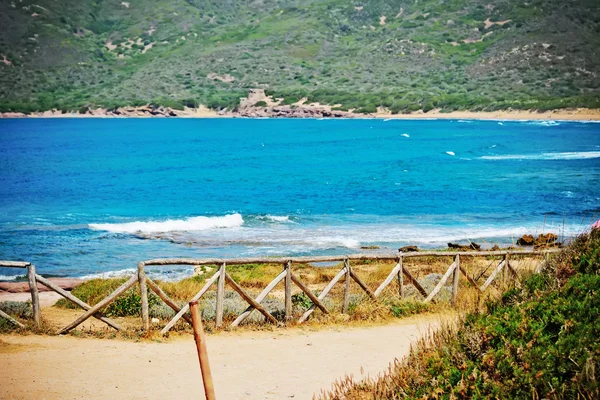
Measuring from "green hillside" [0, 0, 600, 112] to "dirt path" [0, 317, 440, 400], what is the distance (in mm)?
120859

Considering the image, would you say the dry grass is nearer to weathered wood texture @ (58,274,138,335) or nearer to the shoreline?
weathered wood texture @ (58,274,138,335)

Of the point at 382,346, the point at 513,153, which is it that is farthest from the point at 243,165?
the point at 382,346

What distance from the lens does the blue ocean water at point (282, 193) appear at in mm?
31219

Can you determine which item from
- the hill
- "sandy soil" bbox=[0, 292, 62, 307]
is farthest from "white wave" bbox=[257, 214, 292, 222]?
the hill

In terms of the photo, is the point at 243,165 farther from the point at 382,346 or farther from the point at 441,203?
the point at 382,346

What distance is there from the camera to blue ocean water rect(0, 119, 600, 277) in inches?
1229

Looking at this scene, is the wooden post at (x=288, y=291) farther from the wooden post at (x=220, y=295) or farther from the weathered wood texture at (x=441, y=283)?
the weathered wood texture at (x=441, y=283)

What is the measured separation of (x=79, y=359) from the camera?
10.6 metres

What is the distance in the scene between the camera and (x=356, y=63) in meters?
165

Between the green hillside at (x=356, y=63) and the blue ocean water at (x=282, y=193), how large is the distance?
3541cm

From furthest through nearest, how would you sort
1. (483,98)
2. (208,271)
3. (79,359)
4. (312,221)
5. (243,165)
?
(483,98) < (243,165) < (312,221) < (208,271) < (79,359)

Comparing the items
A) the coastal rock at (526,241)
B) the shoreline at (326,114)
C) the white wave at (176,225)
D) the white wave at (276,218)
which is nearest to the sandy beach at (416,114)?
the shoreline at (326,114)

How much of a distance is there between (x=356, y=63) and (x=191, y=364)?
159706mm

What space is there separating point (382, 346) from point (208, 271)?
11623 millimetres
